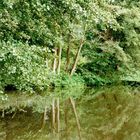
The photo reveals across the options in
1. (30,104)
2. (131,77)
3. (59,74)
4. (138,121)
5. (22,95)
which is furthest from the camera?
(131,77)

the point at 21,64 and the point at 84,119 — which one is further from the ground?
the point at 21,64

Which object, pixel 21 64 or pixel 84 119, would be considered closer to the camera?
pixel 21 64

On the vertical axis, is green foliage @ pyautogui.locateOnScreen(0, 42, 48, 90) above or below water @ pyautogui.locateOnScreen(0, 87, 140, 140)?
above

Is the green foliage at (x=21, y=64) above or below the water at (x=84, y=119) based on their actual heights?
above

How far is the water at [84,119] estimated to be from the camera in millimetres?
14055

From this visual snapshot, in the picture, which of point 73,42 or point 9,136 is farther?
point 73,42

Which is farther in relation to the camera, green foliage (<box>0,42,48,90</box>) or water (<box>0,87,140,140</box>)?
water (<box>0,87,140,140</box>)

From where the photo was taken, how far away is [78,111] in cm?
1900

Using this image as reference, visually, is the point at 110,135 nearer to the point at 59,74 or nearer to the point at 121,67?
the point at 59,74

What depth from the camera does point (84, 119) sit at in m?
17.0

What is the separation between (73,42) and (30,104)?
1008 cm

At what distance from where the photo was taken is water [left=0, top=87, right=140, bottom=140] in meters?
14.1

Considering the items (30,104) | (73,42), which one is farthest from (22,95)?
(73,42)

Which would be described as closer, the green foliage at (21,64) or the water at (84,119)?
the green foliage at (21,64)
